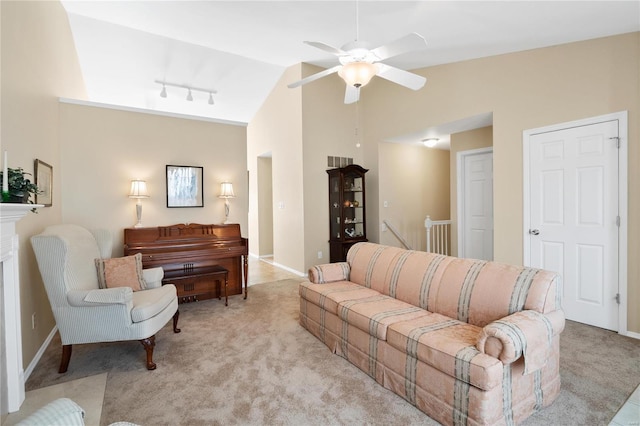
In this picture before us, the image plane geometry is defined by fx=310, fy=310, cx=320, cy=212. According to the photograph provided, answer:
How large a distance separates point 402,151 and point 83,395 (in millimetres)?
5320

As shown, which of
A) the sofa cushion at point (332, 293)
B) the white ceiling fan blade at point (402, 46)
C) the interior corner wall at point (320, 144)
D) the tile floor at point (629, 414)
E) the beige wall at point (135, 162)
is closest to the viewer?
the tile floor at point (629, 414)

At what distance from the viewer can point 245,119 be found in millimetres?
6926

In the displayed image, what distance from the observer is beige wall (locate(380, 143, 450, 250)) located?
5.52 metres

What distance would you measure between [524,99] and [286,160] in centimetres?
363

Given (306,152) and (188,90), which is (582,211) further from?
(188,90)

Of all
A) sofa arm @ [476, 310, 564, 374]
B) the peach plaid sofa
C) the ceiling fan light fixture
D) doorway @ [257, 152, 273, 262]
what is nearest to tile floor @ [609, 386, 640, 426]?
the peach plaid sofa

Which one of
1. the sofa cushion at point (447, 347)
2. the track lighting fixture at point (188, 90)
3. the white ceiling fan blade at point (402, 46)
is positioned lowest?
the sofa cushion at point (447, 347)

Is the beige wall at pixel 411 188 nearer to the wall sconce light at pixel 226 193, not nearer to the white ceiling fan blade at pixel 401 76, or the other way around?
the wall sconce light at pixel 226 193

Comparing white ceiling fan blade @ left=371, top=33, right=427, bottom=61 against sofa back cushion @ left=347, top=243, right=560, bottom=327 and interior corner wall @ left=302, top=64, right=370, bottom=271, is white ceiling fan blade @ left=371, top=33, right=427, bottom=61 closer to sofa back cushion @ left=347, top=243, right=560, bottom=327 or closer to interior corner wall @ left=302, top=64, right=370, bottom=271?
sofa back cushion @ left=347, top=243, right=560, bottom=327

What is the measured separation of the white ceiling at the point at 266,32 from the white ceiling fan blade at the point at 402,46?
3.18 ft

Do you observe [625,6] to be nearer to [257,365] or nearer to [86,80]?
[257,365]

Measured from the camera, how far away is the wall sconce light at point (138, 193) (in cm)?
377

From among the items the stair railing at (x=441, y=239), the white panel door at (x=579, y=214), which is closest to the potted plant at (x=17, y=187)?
the white panel door at (x=579, y=214)

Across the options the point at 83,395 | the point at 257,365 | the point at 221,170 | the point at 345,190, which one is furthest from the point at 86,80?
the point at 257,365
